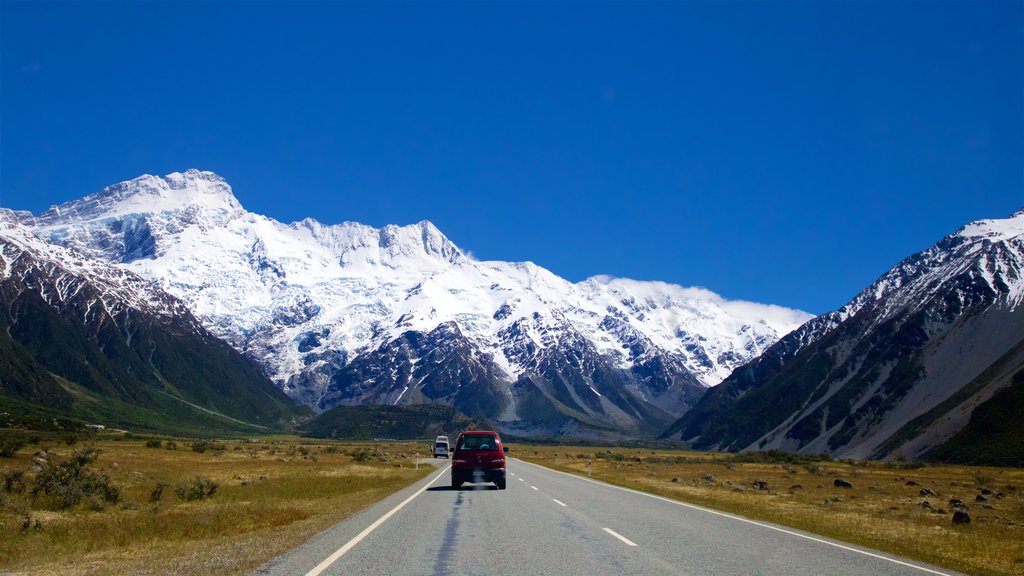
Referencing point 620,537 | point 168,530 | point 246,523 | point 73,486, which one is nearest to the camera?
point 620,537

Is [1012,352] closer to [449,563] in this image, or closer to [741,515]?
[741,515]

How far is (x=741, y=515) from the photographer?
2684 centimetres

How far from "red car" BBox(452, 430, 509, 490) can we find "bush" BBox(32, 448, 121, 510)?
546 inches

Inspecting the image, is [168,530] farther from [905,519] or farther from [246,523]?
[905,519]

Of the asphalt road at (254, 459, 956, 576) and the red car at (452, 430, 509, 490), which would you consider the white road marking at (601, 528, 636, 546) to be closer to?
the asphalt road at (254, 459, 956, 576)

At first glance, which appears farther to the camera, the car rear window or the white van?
the white van

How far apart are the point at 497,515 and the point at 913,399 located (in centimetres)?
18040

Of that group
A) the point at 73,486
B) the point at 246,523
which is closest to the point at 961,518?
the point at 246,523

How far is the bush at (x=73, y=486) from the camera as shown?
26.1m

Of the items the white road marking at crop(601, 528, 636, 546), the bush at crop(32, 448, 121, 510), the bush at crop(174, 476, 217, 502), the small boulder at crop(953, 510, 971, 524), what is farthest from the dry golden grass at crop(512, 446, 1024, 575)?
the bush at crop(32, 448, 121, 510)

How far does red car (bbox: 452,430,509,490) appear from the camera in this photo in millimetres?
35250

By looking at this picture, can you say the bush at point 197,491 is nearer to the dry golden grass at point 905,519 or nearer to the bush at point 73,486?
the bush at point 73,486

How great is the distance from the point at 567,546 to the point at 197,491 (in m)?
20.3

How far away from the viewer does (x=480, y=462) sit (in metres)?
35.3
